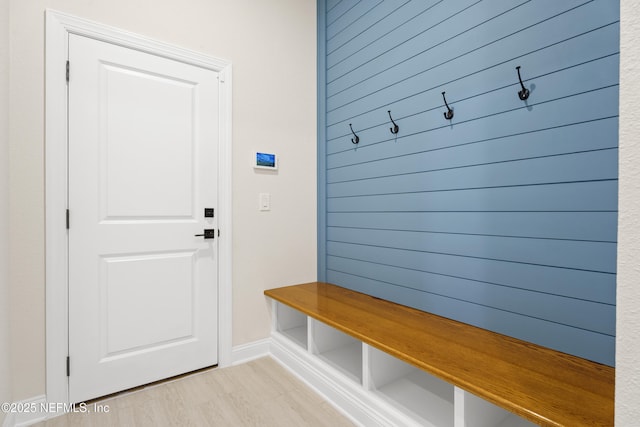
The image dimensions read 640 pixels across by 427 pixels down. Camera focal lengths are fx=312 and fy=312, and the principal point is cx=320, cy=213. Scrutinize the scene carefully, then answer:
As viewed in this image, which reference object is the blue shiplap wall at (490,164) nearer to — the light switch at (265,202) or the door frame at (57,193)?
the light switch at (265,202)

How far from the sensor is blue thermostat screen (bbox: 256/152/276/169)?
2291 millimetres

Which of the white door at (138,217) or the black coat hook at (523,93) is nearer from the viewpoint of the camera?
the black coat hook at (523,93)

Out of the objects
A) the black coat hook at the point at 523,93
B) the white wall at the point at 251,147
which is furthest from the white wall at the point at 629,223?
the black coat hook at the point at 523,93

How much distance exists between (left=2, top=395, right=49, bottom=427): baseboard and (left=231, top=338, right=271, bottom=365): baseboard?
3.25 feet

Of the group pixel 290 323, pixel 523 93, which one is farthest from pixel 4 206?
pixel 523 93

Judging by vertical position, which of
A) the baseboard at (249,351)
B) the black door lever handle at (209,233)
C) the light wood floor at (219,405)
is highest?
the black door lever handle at (209,233)

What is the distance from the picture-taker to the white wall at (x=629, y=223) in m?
0.60

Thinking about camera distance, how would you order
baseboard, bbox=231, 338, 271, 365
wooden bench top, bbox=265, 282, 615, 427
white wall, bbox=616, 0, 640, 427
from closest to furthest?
white wall, bbox=616, 0, 640, 427
wooden bench top, bbox=265, 282, 615, 427
baseboard, bbox=231, 338, 271, 365

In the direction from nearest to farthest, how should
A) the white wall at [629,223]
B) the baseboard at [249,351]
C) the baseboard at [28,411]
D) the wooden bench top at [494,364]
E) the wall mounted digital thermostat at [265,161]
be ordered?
the white wall at [629,223] → the wooden bench top at [494,364] → the baseboard at [28,411] → the baseboard at [249,351] → the wall mounted digital thermostat at [265,161]

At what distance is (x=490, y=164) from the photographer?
1.50m

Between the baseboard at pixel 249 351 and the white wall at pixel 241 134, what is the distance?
0.05m

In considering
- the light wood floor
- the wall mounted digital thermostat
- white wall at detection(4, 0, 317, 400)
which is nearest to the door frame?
white wall at detection(4, 0, 317, 400)

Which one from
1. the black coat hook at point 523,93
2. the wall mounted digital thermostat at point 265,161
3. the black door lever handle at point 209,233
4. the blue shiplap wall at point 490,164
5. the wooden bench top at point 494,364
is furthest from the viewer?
the wall mounted digital thermostat at point 265,161

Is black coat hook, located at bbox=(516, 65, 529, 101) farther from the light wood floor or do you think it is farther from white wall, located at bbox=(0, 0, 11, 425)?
white wall, located at bbox=(0, 0, 11, 425)
